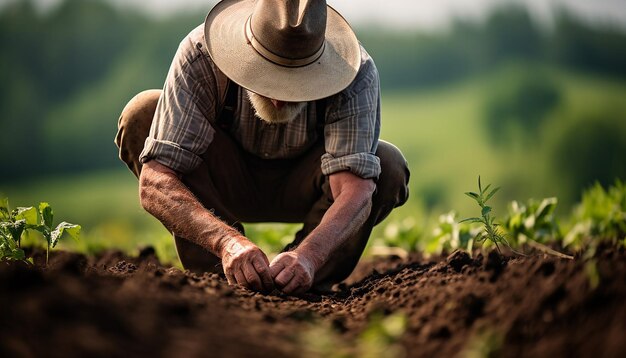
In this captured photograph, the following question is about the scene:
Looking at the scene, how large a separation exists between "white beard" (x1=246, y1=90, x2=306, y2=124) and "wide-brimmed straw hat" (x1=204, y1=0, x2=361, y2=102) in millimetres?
160

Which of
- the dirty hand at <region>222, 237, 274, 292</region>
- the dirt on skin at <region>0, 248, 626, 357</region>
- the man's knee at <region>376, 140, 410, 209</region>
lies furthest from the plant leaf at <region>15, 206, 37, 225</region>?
the man's knee at <region>376, 140, 410, 209</region>

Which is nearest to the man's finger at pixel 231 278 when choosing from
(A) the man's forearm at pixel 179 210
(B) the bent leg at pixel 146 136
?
(A) the man's forearm at pixel 179 210

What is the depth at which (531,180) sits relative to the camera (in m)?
8.02

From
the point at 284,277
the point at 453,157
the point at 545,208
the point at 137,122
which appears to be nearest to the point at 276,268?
the point at 284,277

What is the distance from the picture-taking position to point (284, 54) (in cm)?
311

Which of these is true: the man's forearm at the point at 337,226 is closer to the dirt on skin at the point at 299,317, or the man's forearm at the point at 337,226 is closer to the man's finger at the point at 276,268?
the man's finger at the point at 276,268

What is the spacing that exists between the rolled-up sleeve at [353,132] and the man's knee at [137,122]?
2.94ft

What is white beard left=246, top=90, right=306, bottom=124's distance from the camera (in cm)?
327

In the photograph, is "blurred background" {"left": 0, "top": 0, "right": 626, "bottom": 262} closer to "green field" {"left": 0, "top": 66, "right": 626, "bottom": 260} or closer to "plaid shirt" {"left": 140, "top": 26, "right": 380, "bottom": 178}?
"green field" {"left": 0, "top": 66, "right": 626, "bottom": 260}

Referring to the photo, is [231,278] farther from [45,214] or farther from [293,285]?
[45,214]

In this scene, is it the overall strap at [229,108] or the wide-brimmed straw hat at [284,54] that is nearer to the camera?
the wide-brimmed straw hat at [284,54]

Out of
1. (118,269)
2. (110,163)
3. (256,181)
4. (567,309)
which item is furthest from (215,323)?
(110,163)

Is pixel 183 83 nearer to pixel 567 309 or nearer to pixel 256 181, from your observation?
pixel 256 181

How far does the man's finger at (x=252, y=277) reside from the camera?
9.23 ft
